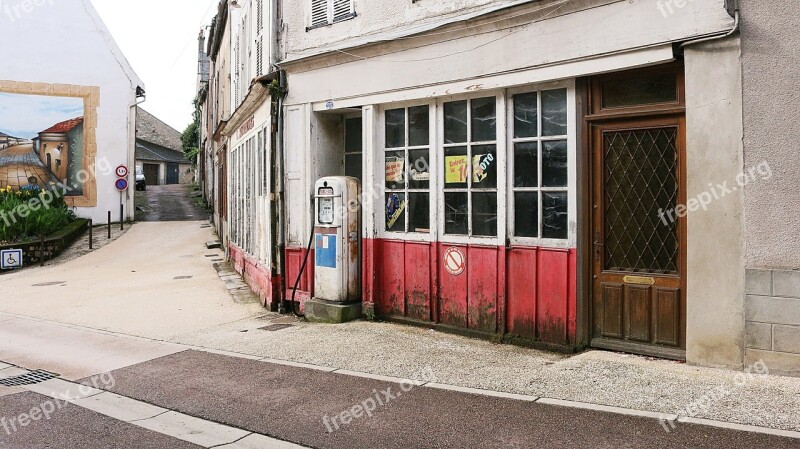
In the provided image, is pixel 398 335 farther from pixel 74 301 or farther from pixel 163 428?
pixel 74 301

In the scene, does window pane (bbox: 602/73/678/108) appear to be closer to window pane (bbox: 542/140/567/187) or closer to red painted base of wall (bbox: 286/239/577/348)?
window pane (bbox: 542/140/567/187)

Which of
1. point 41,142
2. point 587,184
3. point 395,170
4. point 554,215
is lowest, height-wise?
point 554,215

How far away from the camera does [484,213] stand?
7.37m

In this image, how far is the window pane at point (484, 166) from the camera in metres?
7.28

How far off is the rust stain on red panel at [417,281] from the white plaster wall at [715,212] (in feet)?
10.4

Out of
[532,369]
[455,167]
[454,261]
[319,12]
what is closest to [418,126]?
[455,167]

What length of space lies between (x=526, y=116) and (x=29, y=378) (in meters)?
5.97

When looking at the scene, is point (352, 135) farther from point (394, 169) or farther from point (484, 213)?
point (484, 213)

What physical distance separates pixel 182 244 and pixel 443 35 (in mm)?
14508

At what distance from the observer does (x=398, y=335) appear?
25.0 feet

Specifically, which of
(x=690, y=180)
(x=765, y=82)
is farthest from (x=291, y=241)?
(x=765, y=82)

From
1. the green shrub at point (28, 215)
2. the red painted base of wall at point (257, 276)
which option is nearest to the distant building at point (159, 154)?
the green shrub at point (28, 215)

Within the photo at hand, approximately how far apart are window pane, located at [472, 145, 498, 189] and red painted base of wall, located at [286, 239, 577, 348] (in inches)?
29.5

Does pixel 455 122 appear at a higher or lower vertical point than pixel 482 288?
higher
